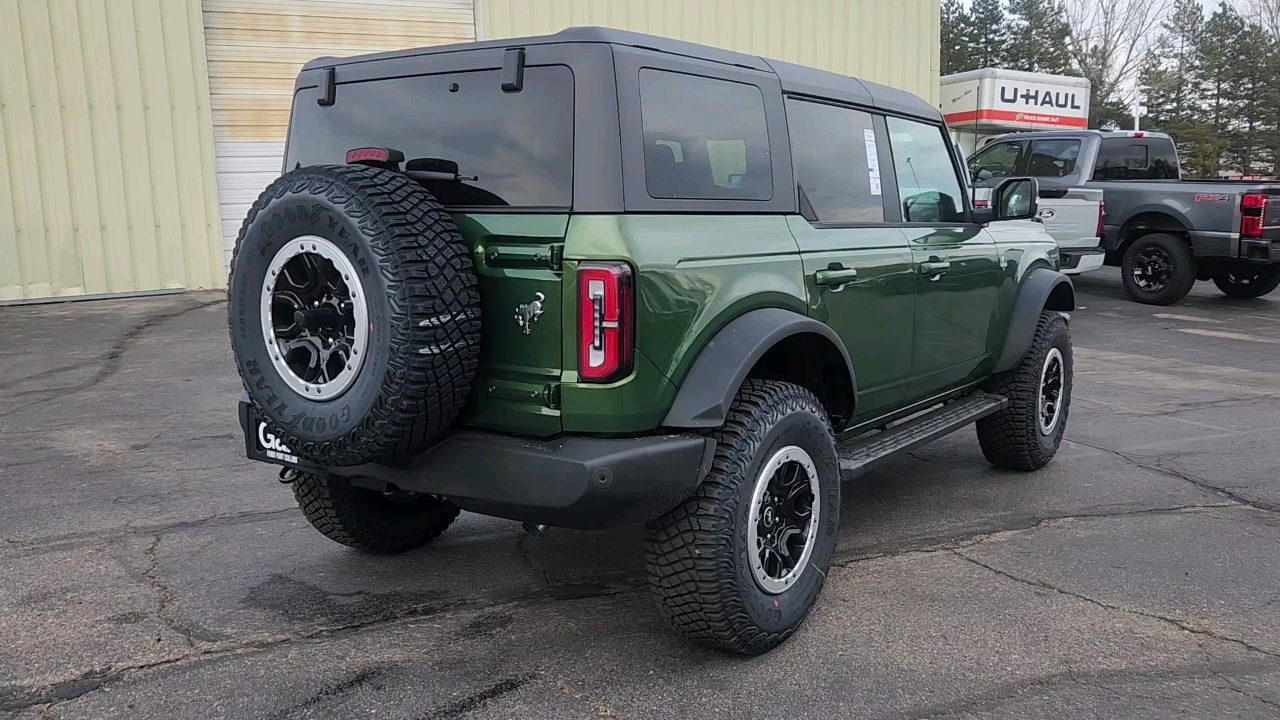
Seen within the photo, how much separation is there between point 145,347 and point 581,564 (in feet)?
21.9

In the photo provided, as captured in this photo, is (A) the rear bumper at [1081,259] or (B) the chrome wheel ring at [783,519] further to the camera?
(A) the rear bumper at [1081,259]

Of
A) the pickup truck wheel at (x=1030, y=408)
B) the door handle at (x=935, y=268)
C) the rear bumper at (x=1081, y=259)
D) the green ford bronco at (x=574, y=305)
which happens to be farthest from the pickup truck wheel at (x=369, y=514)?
the rear bumper at (x=1081, y=259)

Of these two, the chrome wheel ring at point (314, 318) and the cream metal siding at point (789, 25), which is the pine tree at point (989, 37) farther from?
the chrome wheel ring at point (314, 318)

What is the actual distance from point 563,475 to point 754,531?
0.72 m

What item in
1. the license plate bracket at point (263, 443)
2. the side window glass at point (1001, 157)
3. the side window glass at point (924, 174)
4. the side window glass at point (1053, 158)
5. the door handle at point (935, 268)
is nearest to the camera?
the license plate bracket at point (263, 443)

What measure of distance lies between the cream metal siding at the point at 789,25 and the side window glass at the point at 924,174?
962cm

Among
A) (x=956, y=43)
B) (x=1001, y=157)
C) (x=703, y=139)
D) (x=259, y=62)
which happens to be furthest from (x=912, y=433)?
(x=956, y=43)

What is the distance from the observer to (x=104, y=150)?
12016mm

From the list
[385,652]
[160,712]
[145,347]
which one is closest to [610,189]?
[385,652]

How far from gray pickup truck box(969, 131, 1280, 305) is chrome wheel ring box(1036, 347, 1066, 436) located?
6081mm

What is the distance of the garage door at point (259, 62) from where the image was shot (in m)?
12.8

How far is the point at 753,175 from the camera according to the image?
11.7 ft

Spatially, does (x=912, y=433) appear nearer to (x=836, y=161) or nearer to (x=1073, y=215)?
(x=836, y=161)

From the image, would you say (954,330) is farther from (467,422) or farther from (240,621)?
(240,621)
